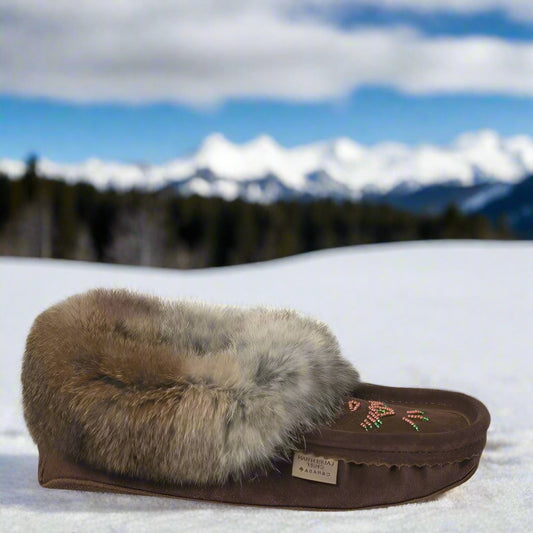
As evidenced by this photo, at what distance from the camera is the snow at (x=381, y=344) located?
→ 1.11 metres

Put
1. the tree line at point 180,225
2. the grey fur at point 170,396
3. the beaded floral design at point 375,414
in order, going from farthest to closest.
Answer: the tree line at point 180,225, the beaded floral design at point 375,414, the grey fur at point 170,396

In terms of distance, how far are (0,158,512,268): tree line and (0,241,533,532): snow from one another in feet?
48.3

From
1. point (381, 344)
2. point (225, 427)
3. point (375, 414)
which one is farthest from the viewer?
point (381, 344)

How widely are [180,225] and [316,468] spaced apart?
2068 cm

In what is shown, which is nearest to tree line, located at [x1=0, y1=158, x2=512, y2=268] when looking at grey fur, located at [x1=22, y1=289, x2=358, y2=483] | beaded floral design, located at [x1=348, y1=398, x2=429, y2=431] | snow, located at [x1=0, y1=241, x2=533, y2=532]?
snow, located at [x1=0, y1=241, x2=533, y2=532]

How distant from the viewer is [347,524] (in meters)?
1.08

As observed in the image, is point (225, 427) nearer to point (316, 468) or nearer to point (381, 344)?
point (316, 468)

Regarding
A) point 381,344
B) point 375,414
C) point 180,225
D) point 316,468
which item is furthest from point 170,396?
point 180,225

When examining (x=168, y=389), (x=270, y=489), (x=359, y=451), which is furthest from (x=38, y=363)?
(x=359, y=451)

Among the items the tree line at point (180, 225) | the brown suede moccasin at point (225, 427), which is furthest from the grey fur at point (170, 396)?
the tree line at point (180, 225)

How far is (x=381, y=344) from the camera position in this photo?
282cm

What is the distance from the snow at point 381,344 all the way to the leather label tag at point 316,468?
62 mm

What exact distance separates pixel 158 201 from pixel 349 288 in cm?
1712

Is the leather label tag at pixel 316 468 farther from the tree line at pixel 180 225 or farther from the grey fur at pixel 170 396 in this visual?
the tree line at pixel 180 225
